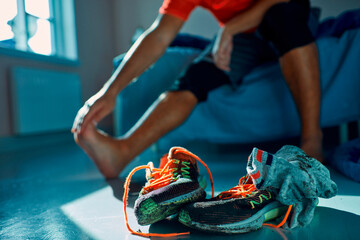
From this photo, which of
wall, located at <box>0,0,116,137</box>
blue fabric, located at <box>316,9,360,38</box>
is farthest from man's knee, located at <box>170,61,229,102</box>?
wall, located at <box>0,0,116,137</box>

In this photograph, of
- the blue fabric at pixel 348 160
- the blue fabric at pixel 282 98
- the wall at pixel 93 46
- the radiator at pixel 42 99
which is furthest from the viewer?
the wall at pixel 93 46

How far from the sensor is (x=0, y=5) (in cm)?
226

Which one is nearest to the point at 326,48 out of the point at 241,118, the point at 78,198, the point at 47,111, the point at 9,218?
the point at 241,118

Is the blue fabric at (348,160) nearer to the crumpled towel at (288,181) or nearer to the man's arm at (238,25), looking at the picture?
the crumpled towel at (288,181)

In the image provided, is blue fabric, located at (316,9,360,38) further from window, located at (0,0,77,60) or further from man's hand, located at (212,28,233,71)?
window, located at (0,0,77,60)

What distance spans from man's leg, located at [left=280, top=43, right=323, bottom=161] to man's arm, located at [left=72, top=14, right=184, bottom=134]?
0.41 metres

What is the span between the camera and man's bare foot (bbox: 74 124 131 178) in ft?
3.11

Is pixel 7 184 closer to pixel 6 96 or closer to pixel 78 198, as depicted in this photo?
pixel 78 198

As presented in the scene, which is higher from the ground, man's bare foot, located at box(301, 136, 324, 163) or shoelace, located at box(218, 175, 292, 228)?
shoelace, located at box(218, 175, 292, 228)

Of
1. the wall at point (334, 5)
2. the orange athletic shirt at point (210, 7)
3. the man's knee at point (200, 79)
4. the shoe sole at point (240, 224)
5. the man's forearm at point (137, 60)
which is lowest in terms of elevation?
the shoe sole at point (240, 224)

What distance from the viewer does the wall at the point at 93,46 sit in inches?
118

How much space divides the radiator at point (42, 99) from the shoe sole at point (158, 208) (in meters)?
1.96

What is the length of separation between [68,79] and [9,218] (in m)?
2.17

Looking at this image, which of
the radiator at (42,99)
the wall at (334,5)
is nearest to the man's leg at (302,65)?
the radiator at (42,99)
